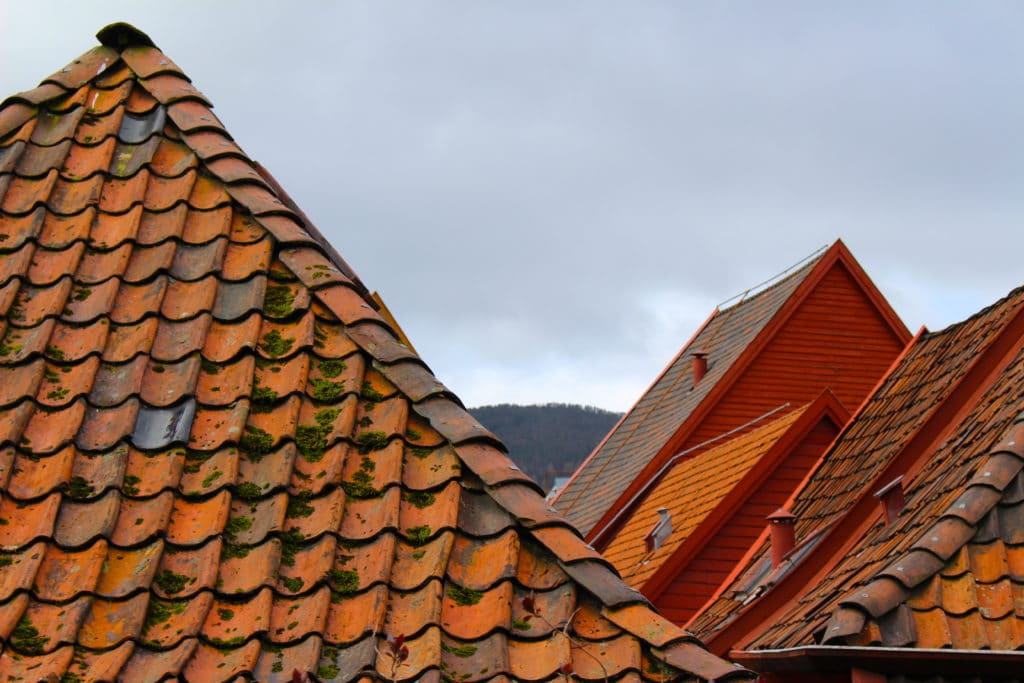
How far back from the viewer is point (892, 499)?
1212cm

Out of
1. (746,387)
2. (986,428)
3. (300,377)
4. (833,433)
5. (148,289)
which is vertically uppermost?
(746,387)

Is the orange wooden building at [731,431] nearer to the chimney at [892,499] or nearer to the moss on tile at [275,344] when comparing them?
the chimney at [892,499]

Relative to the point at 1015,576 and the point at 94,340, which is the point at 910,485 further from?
the point at 94,340

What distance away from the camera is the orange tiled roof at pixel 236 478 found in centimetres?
468

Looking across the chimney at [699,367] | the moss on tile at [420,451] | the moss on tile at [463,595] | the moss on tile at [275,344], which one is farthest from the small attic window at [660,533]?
the moss on tile at [463,595]

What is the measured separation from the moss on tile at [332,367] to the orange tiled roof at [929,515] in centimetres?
405

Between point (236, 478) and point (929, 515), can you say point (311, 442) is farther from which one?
point (929, 515)

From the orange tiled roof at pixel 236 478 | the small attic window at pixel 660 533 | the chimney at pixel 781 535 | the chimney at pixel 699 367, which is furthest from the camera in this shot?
the chimney at pixel 699 367

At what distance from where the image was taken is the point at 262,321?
575 cm

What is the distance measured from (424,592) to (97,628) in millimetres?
1081

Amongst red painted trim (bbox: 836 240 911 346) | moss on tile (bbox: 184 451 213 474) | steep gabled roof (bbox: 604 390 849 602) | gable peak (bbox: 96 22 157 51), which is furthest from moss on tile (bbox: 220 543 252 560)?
red painted trim (bbox: 836 240 911 346)

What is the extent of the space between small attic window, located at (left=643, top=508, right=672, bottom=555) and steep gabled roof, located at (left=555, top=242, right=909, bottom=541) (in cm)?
200

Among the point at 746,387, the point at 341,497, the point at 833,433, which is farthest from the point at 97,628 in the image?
the point at 746,387

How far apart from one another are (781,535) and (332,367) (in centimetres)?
946
